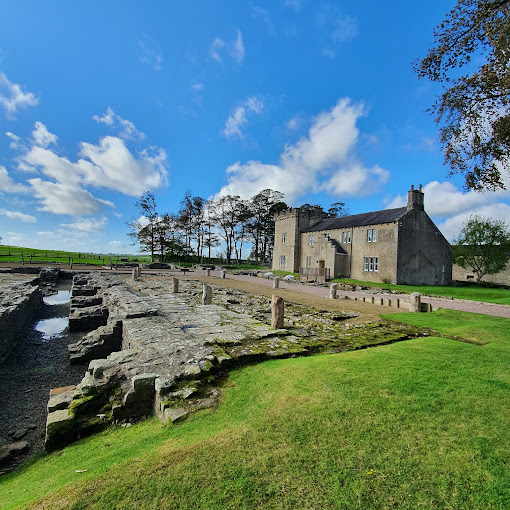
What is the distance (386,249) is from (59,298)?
30239 mm

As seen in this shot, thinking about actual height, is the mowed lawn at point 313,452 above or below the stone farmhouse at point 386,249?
below

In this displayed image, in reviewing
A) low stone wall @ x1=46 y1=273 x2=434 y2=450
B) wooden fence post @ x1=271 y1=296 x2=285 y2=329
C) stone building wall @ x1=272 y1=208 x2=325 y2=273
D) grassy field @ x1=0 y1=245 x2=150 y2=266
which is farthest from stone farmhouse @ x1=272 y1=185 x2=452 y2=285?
grassy field @ x1=0 y1=245 x2=150 y2=266

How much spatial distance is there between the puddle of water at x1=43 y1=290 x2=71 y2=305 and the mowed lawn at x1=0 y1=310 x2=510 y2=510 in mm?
19434

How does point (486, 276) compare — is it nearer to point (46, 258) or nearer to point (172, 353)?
point (172, 353)

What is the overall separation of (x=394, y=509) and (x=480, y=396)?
281 centimetres

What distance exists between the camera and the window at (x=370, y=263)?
99.7 ft

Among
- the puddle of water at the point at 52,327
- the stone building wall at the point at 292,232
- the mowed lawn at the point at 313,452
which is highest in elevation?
the stone building wall at the point at 292,232

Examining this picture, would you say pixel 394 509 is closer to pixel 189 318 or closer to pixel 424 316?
pixel 189 318

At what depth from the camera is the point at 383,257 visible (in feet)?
96.8

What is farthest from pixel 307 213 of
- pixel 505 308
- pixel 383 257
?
pixel 505 308

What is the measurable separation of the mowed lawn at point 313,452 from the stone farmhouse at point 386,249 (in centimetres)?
2587

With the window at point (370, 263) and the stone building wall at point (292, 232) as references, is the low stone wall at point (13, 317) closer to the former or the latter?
the window at point (370, 263)

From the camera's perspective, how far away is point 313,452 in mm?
3068

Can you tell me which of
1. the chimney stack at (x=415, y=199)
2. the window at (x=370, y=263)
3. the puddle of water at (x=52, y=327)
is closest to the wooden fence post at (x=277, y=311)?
the puddle of water at (x=52, y=327)
